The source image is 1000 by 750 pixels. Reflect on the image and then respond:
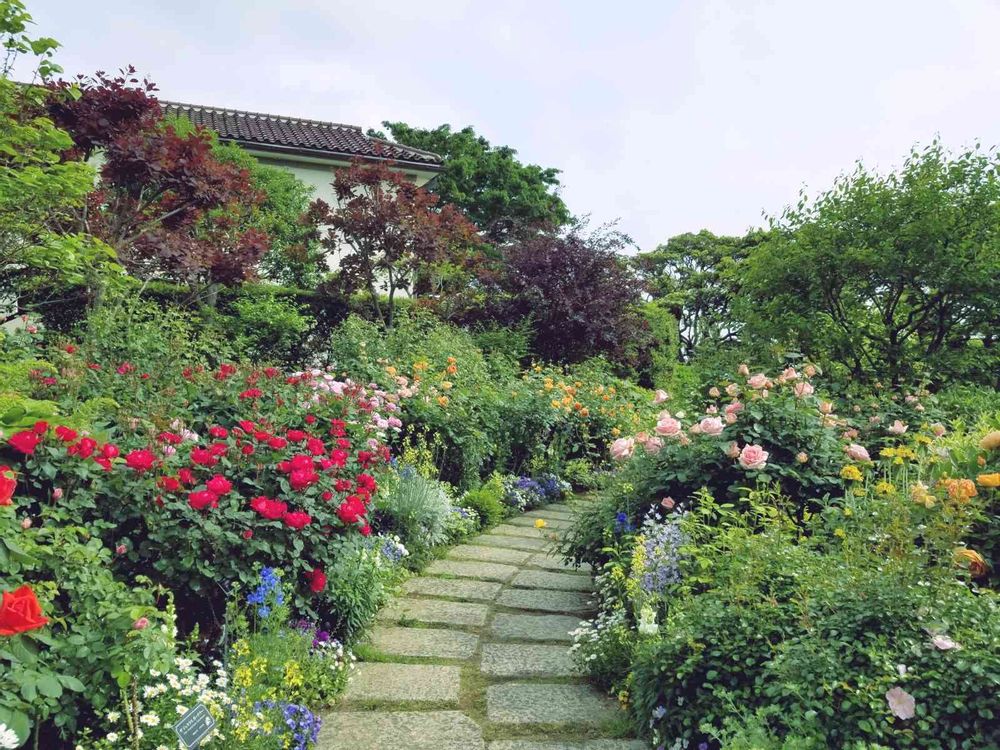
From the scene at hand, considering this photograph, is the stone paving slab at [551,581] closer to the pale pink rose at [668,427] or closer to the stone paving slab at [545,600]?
the stone paving slab at [545,600]

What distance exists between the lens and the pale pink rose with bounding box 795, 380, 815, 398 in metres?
3.77

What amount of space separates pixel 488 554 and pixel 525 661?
5.55 ft

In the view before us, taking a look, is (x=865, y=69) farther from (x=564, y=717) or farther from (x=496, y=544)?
(x=564, y=717)

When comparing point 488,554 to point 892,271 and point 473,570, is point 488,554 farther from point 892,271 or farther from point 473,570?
point 892,271

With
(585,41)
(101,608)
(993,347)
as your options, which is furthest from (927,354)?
(101,608)

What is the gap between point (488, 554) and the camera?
4762mm

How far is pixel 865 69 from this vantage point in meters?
4.62

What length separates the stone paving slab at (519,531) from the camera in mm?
5345

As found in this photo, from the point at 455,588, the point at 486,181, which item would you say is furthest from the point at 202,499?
the point at 486,181

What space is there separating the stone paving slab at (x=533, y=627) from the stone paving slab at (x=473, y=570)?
596mm

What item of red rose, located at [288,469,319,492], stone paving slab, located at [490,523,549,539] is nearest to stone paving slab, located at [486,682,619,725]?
red rose, located at [288,469,319,492]

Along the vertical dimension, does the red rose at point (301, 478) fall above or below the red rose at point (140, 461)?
below

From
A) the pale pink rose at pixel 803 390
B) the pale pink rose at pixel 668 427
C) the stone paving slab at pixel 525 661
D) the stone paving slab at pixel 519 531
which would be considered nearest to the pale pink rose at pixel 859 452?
the pale pink rose at pixel 803 390

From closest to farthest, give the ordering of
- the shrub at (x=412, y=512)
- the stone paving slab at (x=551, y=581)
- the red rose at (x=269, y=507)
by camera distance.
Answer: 1. the red rose at (x=269, y=507)
2. the stone paving slab at (x=551, y=581)
3. the shrub at (x=412, y=512)
